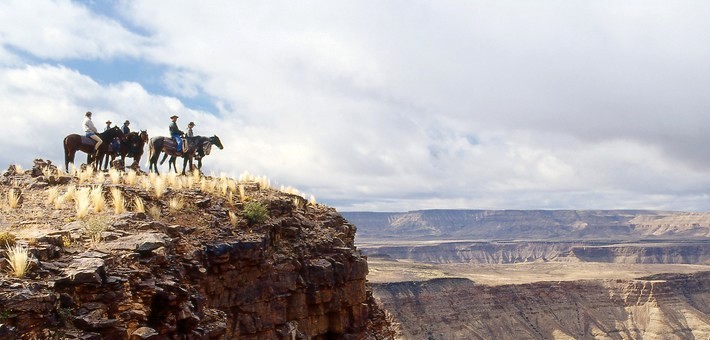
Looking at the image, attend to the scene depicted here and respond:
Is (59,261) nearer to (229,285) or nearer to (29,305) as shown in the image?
(29,305)

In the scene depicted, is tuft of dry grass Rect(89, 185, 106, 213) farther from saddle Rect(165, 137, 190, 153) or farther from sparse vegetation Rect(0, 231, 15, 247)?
saddle Rect(165, 137, 190, 153)

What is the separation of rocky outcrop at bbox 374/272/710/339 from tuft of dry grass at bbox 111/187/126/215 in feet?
319

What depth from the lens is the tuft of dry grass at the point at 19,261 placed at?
11211 millimetres

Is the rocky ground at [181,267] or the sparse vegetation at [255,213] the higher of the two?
the sparse vegetation at [255,213]

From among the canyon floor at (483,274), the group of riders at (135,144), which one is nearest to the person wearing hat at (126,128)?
the group of riders at (135,144)

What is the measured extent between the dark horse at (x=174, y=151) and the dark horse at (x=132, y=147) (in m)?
1.26

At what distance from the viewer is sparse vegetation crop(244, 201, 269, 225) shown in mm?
19375

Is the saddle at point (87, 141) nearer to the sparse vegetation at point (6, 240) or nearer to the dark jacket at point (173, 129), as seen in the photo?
the dark jacket at point (173, 129)

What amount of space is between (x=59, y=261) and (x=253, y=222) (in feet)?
24.7

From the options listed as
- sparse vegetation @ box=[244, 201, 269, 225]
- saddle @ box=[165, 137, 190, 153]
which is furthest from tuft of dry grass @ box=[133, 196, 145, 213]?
saddle @ box=[165, 137, 190, 153]

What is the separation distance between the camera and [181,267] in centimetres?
1506

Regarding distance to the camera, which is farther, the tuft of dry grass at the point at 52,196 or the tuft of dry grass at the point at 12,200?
the tuft of dry grass at the point at 52,196

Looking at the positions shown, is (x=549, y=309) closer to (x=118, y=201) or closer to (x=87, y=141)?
(x=87, y=141)

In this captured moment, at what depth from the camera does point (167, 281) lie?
13812mm
